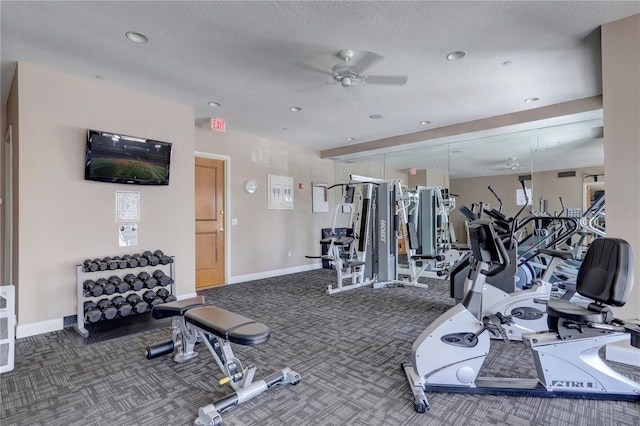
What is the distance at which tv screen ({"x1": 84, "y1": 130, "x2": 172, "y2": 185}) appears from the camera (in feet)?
12.0

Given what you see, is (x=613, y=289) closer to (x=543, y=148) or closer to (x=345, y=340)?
(x=345, y=340)

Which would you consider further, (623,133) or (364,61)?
(364,61)

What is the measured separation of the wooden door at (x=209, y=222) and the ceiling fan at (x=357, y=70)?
10.4 feet

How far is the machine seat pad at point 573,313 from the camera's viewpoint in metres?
1.96

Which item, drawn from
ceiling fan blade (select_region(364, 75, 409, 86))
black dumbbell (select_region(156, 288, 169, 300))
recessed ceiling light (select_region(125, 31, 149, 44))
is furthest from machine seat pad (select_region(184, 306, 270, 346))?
ceiling fan blade (select_region(364, 75, 409, 86))

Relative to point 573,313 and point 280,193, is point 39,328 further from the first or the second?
point 573,313

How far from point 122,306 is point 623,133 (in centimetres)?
494

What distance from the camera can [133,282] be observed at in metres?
3.68

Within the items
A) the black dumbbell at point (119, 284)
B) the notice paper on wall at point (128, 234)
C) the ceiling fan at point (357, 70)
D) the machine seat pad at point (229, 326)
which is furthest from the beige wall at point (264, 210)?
the machine seat pad at point (229, 326)

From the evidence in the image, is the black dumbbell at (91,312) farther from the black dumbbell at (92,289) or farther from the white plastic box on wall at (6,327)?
the white plastic box on wall at (6,327)

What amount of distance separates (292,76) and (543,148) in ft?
14.0

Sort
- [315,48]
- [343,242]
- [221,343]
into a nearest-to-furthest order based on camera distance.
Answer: [221,343] < [315,48] < [343,242]

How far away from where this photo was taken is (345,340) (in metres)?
3.15

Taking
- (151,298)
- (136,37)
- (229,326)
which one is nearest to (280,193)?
(151,298)
